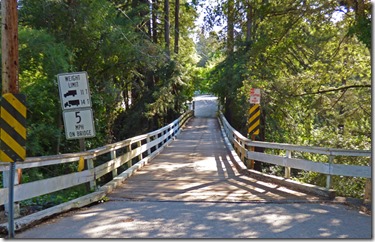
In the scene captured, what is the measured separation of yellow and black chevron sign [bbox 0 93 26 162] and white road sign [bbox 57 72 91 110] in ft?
6.54

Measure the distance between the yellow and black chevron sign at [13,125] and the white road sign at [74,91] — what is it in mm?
1993

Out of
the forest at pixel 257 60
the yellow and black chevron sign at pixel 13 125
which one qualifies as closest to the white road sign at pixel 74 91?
the yellow and black chevron sign at pixel 13 125

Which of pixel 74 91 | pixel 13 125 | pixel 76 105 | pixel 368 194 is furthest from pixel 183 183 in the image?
pixel 13 125

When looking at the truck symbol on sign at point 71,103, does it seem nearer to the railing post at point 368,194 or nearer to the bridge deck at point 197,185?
the bridge deck at point 197,185

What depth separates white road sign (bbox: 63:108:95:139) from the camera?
7477 millimetres

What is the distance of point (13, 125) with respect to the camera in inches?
214

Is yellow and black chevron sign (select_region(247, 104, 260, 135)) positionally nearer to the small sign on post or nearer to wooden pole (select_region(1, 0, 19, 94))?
the small sign on post

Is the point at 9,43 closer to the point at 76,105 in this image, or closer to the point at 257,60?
the point at 76,105

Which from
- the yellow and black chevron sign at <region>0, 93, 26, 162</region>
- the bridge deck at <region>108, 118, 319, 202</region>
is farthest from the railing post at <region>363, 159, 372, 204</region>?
the yellow and black chevron sign at <region>0, 93, 26, 162</region>

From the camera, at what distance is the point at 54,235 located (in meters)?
5.22

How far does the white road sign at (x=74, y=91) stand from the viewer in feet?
24.4

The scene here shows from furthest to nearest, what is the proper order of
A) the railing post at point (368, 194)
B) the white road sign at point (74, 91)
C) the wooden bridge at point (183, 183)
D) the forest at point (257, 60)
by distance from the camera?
the forest at point (257, 60) → the white road sign at point (74, 91) → the railing post at point (368, 194) → the wooden bridge at point (183, 183)

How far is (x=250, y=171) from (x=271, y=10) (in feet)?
16.2

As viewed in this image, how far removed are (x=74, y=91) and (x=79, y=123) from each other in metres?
0.60
